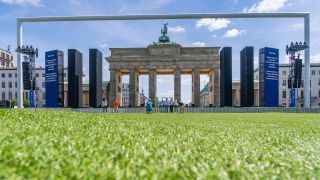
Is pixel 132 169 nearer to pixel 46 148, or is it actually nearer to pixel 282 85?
pixel 46 148

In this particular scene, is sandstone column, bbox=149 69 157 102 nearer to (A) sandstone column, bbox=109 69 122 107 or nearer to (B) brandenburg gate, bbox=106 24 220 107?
(B) brandenburg gate, bbox=106 24 220 107

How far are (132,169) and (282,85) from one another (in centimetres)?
12466

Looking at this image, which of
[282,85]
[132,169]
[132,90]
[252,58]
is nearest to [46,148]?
[132,169]

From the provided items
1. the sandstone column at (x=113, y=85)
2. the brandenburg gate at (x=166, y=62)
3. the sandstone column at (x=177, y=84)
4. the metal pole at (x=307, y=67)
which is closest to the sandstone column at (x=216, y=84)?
the brandenburg gate at (x=166, y=62)

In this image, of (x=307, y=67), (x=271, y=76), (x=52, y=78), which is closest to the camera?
(x=307, y=67)

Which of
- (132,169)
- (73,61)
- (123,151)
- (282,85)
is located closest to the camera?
(132,169)

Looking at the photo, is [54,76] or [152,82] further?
[152,82]

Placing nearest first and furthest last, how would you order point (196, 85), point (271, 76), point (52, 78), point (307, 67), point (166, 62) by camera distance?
point (307, 67)
point (52, 78)
point (271, 76)
point (166, 62)
point (196, 85)

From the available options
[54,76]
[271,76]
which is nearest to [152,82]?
[54,76]

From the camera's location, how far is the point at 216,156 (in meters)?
3.57

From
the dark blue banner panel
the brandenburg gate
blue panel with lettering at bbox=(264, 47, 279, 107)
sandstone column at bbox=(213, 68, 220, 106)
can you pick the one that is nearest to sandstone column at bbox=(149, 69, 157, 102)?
the brandenburg gate

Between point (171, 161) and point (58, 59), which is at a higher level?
point (58, 59)

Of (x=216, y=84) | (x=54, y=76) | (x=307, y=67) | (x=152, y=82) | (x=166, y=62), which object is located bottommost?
(x=216, y=84)

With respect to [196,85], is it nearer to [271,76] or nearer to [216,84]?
[216,84]
